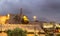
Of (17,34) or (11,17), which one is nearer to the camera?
(17,34)

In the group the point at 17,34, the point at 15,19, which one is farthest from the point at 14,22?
the point at 17,34

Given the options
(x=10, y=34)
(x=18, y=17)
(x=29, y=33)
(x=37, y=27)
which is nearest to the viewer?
(x=10, y=34)

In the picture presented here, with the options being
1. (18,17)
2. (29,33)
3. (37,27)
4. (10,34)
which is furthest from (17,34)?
(18,17)

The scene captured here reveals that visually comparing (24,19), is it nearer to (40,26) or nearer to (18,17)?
(18,17)

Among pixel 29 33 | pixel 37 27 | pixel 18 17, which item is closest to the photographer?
pixel 29 33

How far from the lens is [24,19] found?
23797 millimetres

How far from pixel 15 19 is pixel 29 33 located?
414 centimetres

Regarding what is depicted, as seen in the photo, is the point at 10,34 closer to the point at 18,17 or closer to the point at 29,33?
the point at 29,33

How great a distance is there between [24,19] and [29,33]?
3.80 metres

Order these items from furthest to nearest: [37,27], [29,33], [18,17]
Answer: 1. [18,17]
2. [37,27]
3. [29,33]

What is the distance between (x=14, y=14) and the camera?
23750 mm

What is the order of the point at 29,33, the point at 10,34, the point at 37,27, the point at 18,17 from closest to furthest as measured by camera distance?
the point at 10,34 < the point at 29,33 < the point at 37,27 < the point at 18,17

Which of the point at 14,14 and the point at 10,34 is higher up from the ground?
the point at 14,14

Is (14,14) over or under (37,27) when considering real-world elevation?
over
